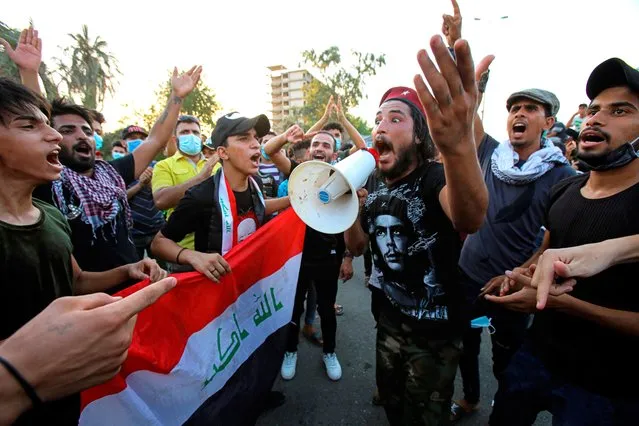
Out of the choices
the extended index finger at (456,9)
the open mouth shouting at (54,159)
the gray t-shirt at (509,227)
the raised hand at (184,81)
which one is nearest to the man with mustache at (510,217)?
the gray t-shirt at (509,227)

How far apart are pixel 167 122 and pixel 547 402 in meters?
3.66

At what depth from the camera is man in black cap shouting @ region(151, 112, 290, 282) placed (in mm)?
2050

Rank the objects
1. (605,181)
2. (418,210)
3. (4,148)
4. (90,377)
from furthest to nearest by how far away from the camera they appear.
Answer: (418,210)
(605,181)
(4,148)
(90,377)

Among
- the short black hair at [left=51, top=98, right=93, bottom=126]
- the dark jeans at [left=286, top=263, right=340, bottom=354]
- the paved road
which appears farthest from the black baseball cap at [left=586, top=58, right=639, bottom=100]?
the short black hair at [left=51, top=98, right=93, bottom=126]

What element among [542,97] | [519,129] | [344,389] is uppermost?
[542,97]

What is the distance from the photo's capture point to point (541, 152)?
101 inches

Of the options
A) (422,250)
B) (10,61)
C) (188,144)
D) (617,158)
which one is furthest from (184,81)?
(10,61)

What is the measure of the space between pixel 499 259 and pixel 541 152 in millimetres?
969

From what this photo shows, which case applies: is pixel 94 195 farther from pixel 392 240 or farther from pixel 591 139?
pixel 591 139

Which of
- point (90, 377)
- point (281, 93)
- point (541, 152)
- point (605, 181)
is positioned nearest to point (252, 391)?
point (90, 377)

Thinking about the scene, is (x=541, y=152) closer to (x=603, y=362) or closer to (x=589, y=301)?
(x=589, y=301)

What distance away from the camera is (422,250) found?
1.80 meters

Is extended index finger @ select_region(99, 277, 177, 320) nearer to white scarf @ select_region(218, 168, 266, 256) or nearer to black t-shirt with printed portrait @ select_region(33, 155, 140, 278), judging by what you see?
white scarf @ select_region(218, 168, 266, 256)

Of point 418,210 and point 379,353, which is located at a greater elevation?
point 418,210
